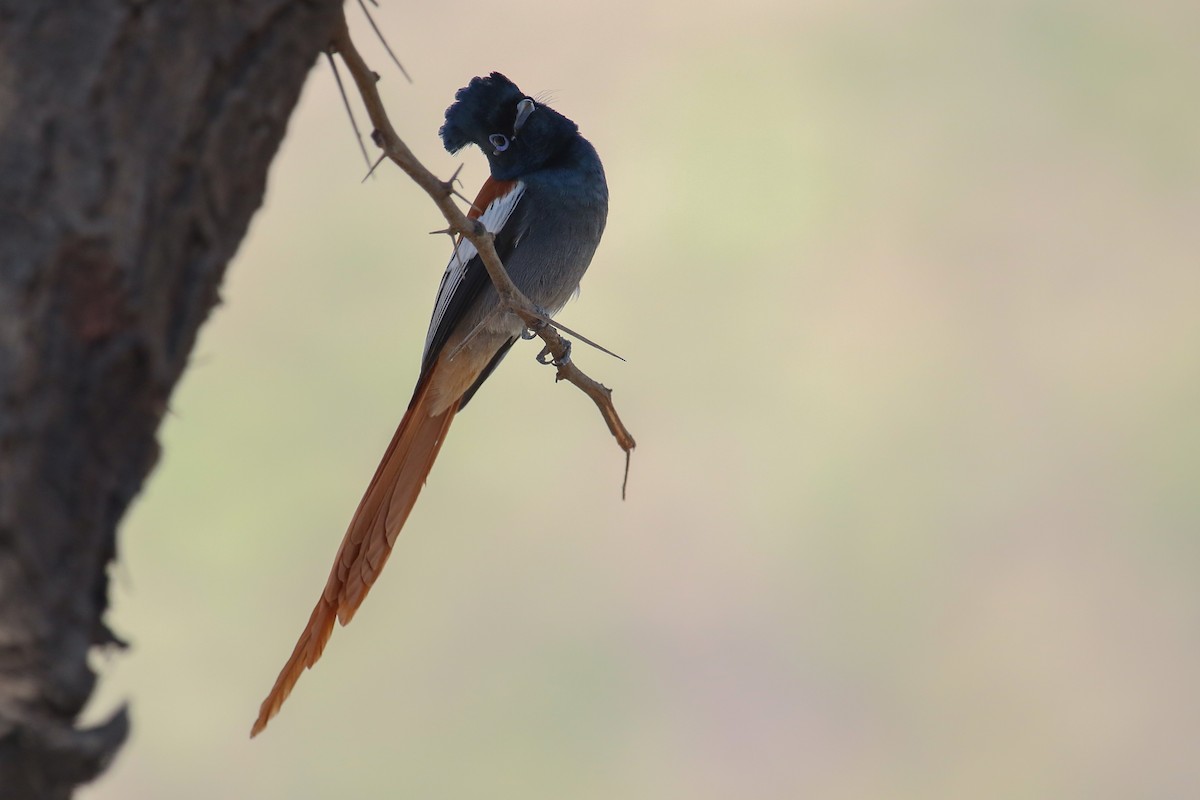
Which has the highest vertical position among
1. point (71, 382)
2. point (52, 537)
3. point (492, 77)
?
point (492, 77)

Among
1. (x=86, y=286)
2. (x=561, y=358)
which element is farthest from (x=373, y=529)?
(x=86, y=286)

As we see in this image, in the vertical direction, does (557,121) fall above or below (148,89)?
above

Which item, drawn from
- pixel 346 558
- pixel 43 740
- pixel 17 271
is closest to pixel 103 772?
pixel 43 740

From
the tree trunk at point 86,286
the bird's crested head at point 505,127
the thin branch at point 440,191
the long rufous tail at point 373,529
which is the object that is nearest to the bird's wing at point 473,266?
the bird's crested head at point 505,127

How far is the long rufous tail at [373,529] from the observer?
90.0 inches

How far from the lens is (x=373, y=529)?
2.87 m

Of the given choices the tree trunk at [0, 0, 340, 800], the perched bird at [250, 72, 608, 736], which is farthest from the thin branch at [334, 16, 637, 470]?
the perched bird at [250, 72, 608, 736]

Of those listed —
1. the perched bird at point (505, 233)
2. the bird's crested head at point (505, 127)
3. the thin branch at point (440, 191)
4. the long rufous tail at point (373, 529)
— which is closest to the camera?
the thin branch at point (440, 191)

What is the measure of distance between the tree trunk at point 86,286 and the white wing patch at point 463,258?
2.20 meters

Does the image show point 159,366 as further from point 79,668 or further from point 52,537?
point 79,668

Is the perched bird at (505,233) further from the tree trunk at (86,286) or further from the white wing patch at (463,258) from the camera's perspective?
the tree trunk at (86,286)

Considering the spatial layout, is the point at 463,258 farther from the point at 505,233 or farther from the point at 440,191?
the point at 440,191

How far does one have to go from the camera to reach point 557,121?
376 cm

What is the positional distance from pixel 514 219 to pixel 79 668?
2605mm
